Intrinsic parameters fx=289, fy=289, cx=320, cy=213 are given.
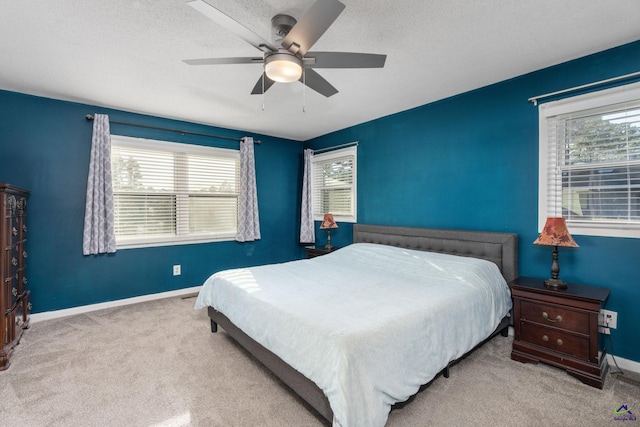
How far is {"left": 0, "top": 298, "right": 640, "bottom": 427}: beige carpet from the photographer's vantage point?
1711 mm

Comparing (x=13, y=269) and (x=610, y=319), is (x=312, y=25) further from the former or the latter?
(x=13, y=269)

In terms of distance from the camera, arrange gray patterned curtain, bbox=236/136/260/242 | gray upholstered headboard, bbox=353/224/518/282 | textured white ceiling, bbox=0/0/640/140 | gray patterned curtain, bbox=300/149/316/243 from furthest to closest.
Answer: gray patterned curtain, bbox=300/149/316/243, gray patterned curtain, bbox=236/136/260/242, gray upholstered headboard, bbox=353/224/518/282, textured white ceiling, bbox=0/0/640/140

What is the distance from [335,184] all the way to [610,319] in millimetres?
3497

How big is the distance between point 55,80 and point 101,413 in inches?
118

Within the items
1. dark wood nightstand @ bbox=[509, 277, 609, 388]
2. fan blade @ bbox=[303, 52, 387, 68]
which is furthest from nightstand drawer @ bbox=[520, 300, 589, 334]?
fan blade @ bbox=[303, 52, 387, 68]

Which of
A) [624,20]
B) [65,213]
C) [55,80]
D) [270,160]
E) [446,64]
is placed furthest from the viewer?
[270,160]

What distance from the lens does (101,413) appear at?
1768 mm

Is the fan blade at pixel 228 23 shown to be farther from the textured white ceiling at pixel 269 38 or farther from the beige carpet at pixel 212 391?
the beige carpet at pixel 212 391

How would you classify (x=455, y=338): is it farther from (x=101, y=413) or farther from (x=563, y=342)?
(x=101, y=413)

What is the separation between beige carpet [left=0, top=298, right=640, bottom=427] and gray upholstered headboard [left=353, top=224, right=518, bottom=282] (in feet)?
2.50

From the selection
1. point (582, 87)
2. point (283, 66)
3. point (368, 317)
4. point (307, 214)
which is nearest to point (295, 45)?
point (283, 66)

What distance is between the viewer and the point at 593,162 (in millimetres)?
2371

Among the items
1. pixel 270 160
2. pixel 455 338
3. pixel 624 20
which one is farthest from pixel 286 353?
pixel 270 160

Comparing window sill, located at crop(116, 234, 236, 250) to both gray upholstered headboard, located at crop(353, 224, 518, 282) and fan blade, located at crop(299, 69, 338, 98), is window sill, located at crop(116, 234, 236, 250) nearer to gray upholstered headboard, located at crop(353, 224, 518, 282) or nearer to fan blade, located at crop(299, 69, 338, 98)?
gray upholstered headboard, located at crop(353, 224, 518, 282)
